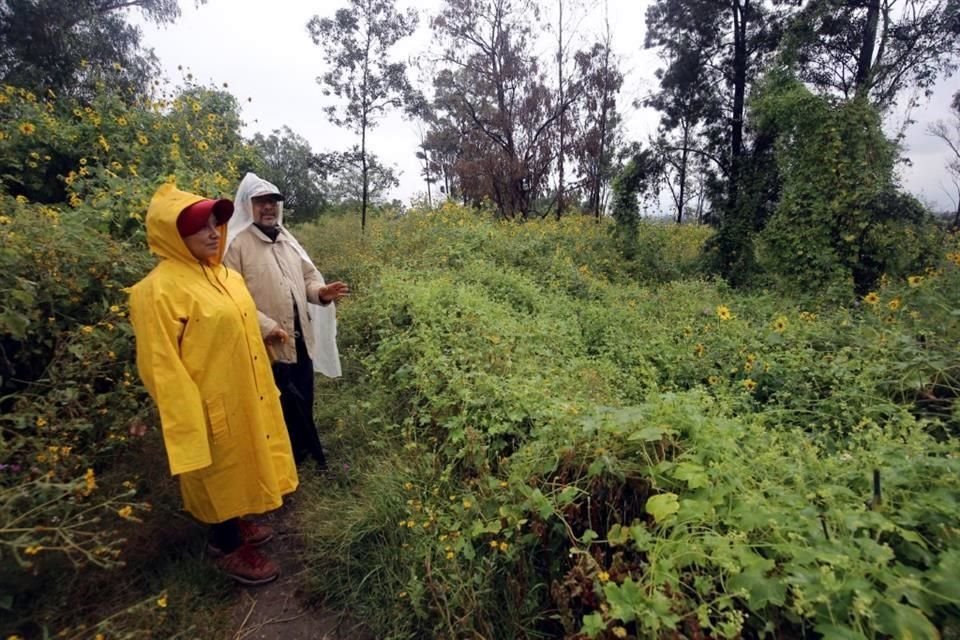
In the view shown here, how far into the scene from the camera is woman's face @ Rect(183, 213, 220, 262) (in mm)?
1833

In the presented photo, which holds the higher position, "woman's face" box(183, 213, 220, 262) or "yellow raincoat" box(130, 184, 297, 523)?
"woman's face" box(183, 213, 220, 262)

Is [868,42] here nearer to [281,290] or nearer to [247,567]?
[281,290]

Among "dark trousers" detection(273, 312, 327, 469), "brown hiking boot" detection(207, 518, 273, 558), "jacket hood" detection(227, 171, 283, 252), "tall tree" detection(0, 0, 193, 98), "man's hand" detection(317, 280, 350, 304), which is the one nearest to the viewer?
"brown hiking boot" detection(207, 518, 273, 558)

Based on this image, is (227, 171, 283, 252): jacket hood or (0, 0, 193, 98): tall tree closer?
(227, 171, 283, 252): jacket hood

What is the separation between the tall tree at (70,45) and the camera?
7.47 meters

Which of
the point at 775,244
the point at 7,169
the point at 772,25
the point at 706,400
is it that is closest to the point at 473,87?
the point at 772,25

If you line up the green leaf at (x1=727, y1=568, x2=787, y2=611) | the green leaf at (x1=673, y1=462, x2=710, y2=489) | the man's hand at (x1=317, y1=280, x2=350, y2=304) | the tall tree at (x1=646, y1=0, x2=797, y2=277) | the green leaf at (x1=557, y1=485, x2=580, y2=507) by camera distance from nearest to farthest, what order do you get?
1. the green leaf at (x1=727, y1=568, x2=787, y2=611)
2. the green leaf at (x1=673, y1=462, x2=710, y2=489)
3. the green leaf at (x1=557, y1=485, x2=580, y2=507)
4. the man's hand at (x1=317, y1=280, x2=350, y2=304)
5. the tall tree at (x1=646, y1=0, x2=797, y2=277)

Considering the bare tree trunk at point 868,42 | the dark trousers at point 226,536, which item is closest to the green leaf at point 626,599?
the dark trousers at point 226,536

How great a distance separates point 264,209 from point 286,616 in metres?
2.10

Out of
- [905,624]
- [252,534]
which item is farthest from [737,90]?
[252,534]

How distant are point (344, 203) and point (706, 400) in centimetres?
2171

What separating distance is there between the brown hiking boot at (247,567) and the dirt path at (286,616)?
5cm

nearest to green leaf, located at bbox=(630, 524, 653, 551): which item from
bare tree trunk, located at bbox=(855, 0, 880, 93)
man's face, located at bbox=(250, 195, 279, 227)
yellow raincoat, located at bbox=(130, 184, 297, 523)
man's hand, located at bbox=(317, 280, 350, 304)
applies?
yellow raincoat, located at bbox=(130, 184, 297, 523)

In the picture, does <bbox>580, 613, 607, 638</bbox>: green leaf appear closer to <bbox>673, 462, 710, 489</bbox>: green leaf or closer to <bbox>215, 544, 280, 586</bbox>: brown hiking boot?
<bbox>673, 462, 710, 489</bbox>: green leaf
